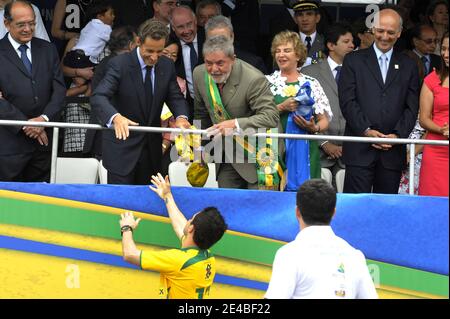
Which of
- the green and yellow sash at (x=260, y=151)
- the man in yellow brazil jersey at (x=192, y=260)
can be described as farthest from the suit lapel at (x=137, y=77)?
the man in yellow brazil jersey at (x=192, y=260)

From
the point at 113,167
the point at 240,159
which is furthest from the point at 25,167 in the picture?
the point at 240,159

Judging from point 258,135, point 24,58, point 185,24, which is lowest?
point 258,135

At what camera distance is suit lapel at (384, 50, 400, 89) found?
1225cm

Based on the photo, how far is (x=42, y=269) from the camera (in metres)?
11.6

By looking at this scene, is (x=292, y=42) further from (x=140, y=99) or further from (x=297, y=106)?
(x=140, y=99)

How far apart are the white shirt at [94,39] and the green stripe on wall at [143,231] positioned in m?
2.50

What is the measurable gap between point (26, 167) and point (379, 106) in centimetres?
317

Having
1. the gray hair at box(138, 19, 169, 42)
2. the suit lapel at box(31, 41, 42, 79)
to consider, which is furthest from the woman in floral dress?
the suit lapel at box(31, 41, 42, 79)

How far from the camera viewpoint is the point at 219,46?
1134 cm

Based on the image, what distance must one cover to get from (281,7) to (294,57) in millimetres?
2670

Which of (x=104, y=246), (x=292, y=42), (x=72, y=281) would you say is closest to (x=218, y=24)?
(x=292, y=42)

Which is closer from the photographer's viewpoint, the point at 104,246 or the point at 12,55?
the point at 104,246

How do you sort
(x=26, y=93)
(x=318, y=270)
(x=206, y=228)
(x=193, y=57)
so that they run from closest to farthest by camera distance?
1. (x=318, y=270)
2. (x=206, y=228)
3. (x=26, y=93)
4. (x=193, y=57)
